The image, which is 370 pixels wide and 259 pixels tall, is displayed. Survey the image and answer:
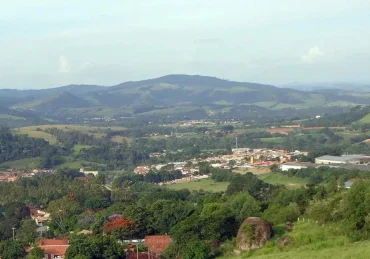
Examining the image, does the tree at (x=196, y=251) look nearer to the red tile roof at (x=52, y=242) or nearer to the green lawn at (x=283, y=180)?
the red tile roof at (x=52, y=242)

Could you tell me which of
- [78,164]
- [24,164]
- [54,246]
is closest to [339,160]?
[78,164]

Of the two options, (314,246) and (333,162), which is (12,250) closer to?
(314,246)

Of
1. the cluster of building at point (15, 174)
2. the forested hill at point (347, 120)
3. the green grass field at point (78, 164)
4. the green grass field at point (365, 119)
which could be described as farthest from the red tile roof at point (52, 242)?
the green grass field at point (365, 119)

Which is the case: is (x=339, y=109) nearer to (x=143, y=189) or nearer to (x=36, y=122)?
(x=36, y=122)

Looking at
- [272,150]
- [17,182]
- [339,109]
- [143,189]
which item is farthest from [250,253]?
[339,109]

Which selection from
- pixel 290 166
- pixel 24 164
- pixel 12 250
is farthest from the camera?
pixel 24 164

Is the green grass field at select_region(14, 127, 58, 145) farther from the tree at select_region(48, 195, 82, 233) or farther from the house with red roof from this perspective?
the house with red roof
